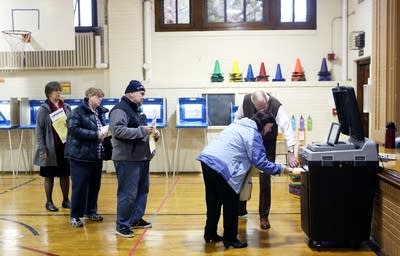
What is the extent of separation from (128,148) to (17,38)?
470 cm

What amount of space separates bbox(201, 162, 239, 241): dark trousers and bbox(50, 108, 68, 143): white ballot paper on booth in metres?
2.05

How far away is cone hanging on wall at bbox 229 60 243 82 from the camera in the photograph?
8.63 meters

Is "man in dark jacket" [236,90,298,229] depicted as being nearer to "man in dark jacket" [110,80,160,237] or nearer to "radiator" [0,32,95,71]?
"man in dark jacket" [110,80,160,237]

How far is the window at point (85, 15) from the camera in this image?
29.4 feet

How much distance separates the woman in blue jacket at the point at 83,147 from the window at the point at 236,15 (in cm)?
408

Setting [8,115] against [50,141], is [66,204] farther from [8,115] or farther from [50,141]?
[8,115]

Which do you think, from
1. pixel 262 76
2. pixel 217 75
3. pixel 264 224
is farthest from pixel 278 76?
pixel 264 224

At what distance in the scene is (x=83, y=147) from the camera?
4996 millimetres

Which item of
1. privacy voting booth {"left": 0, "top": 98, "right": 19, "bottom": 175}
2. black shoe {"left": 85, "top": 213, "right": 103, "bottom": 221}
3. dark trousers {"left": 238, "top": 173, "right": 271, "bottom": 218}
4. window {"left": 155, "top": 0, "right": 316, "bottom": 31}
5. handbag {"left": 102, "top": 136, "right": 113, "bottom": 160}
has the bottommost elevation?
black shoe {"left": 85, "top": 213, "right": 103, "bottom": 221}

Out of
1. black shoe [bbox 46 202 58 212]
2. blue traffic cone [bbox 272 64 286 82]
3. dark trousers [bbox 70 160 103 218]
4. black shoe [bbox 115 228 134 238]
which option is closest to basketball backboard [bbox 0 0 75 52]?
black shoe [bbox 46 202 58 212]

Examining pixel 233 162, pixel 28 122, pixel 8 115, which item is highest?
pixel 8 115

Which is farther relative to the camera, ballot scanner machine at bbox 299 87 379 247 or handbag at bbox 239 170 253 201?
handbag at bbox 239 170 253 201


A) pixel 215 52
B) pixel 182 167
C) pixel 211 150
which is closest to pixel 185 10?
pixel 215 52

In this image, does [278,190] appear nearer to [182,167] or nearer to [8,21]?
[182,167]
